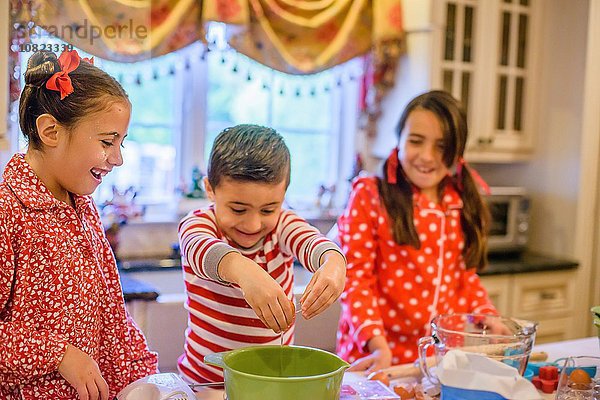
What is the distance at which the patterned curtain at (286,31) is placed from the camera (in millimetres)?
2299

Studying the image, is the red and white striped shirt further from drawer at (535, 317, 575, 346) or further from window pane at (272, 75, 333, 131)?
drawer at (535, 317, 575, 346)

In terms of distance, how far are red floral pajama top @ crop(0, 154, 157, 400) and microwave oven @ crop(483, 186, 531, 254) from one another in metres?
2.09

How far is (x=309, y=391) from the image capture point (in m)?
0.84

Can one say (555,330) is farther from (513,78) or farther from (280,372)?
(280,372)

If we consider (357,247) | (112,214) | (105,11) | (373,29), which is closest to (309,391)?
(357,247)

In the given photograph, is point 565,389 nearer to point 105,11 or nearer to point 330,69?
point 105,11

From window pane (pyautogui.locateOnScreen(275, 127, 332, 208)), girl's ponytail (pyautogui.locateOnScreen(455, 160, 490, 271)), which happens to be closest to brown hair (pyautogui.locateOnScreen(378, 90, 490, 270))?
girl's ponytail (pyautogui.locateOnScreen(455, 160, 490, 271))

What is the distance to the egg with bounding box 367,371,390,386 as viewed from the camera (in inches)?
47.9

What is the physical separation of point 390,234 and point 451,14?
1412 mm

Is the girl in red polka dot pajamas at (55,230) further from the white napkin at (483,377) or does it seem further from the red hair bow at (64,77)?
the white napkin at (483,377)

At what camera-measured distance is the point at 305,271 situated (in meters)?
2.55

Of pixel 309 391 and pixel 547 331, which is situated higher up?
pixel 309 391

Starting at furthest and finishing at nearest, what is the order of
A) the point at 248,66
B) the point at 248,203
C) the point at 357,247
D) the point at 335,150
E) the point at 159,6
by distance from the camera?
the point at 335,150 < the point at 248,66 < the point at 159,6 < the point at 357,247 < the point at 248,203

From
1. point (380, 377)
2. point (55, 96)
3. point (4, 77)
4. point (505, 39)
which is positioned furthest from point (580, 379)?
point (505, 39)
